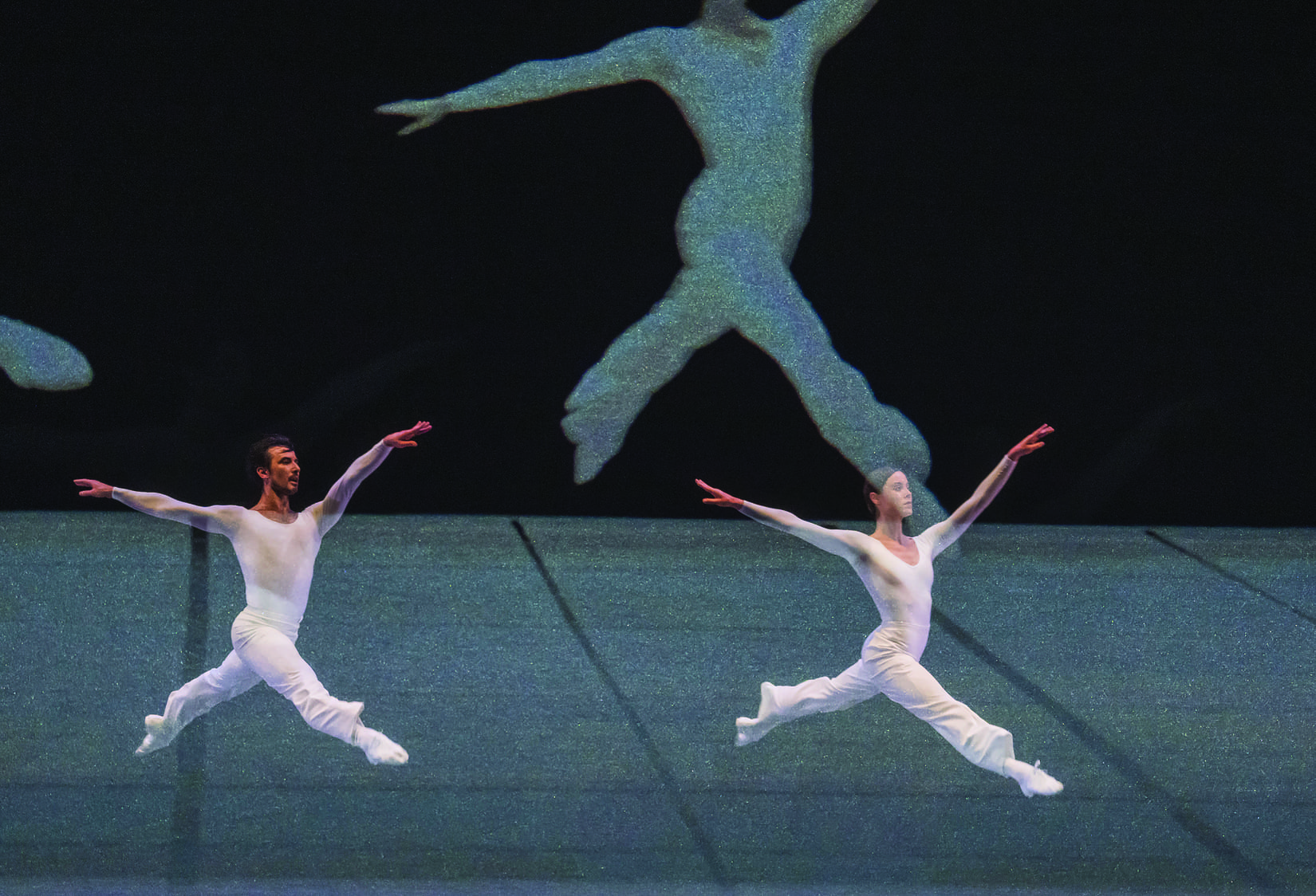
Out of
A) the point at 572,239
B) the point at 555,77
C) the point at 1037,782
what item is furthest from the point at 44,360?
the point at 1037,782

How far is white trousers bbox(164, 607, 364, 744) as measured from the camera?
15.3ft

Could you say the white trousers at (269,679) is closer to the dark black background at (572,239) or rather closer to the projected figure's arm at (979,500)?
the projected figure's arm at (979,500)

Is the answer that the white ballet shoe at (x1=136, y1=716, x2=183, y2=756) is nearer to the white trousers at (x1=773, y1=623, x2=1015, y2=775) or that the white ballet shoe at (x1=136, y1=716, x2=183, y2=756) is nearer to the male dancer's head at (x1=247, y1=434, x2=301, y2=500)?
the male dancer's head at (x1=247, y1=434, x2=301, y2=500)

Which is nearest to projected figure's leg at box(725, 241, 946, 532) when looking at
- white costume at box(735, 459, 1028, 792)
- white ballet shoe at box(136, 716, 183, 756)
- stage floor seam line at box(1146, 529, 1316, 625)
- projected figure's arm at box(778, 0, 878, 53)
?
projected figure's arm at box(778, 0, 878, 53)

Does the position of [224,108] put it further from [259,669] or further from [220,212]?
[259,669]

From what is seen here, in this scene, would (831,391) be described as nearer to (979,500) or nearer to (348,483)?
(979,500)

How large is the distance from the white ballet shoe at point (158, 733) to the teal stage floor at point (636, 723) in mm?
180

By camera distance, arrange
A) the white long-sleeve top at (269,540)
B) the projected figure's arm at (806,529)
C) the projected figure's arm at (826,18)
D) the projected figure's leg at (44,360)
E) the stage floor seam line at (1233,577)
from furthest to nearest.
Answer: the projected figure's leg at (44,360) < the projected figure's arm at (826,18) < the stage floor seam line at (1233,577) < the projected figure's arm at (806,529) < the white long-sleeve top at (269,540)

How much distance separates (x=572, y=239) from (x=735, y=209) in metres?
0.94

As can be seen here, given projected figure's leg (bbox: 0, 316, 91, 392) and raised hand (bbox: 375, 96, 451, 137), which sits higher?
raised hand (bbox: 375, 96, 451, 137)

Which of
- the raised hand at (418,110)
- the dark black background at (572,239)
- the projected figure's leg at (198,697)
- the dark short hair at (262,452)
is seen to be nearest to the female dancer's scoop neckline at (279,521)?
the dark short hair at (262,452)

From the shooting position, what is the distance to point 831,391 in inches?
354

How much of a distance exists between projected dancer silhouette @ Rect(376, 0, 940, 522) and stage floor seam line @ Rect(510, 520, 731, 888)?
1.25 metres

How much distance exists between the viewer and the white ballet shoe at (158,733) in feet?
16.5
